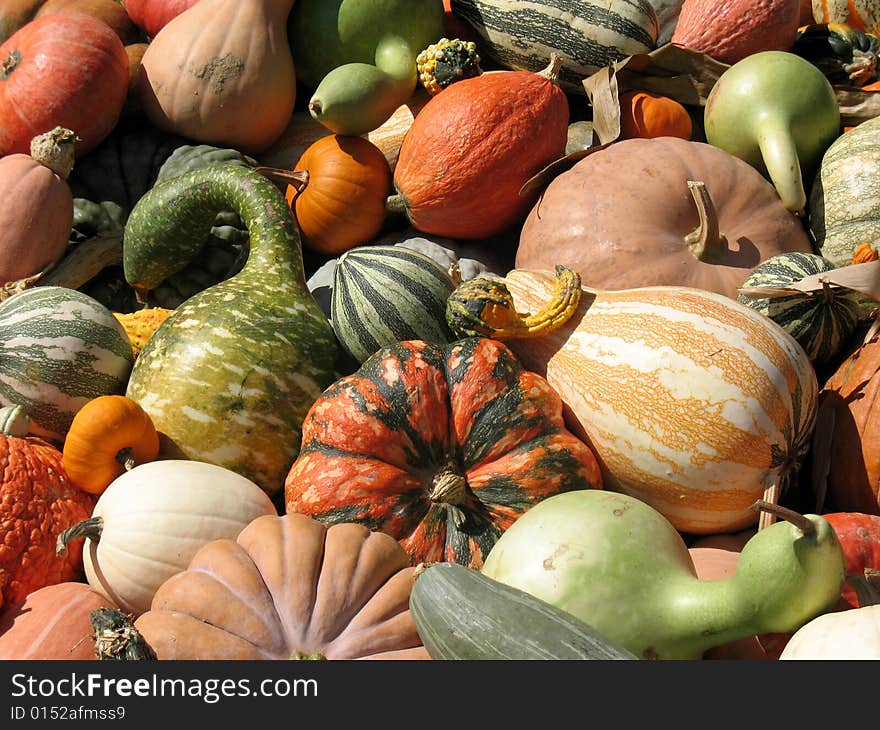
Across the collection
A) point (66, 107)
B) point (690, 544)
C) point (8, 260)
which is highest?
point (66, 107)

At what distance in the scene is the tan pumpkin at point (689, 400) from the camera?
261 centimetres

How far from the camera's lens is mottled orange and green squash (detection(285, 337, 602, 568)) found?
2.62m

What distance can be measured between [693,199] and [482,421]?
1285 millimetres

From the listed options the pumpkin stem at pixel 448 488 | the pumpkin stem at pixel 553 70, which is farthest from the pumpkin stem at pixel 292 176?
the pumpkin stem at pixel 448 488

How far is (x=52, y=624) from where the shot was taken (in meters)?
2.33

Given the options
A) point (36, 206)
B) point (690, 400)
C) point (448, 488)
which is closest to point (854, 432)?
point (690, 400)

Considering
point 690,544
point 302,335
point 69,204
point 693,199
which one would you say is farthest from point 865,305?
point 69,204

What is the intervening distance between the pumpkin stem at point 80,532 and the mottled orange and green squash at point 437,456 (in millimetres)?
538

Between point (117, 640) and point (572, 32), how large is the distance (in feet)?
10.5

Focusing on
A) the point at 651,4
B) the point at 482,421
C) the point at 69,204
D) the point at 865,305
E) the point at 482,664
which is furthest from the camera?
the point at 651,4

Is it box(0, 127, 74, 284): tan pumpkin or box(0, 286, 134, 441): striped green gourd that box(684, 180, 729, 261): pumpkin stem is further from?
box(0, 127, 74, 284): tan pumpkin

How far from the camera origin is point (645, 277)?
3182mm

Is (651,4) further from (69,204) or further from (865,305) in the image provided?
(69,204)

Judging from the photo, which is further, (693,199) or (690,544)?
(693,199)
